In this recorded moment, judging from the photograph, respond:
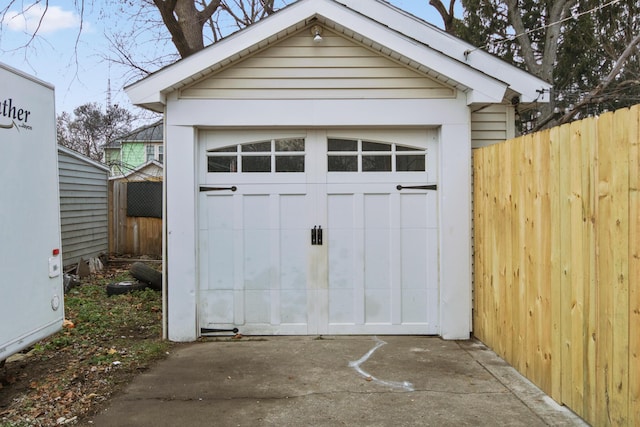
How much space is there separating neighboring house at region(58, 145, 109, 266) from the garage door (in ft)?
22.4

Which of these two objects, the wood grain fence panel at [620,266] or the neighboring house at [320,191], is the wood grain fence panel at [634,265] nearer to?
the wood grain fence panel at [620,266]

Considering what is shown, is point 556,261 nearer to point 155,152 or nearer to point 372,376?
point 372,376

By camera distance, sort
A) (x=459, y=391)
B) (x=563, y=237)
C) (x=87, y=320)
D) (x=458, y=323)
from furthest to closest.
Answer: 1. (x=87, y=320)
2. (x=458, y=323)
3. (x=459, y=391)
4. (x=563, y=237)

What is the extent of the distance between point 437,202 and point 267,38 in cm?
277

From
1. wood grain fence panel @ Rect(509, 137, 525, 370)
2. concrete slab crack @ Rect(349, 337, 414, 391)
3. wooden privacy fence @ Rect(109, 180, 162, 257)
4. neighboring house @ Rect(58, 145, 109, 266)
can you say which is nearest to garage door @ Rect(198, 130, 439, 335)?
concrete slab crack @ Rect(349, 337, 414, 391)

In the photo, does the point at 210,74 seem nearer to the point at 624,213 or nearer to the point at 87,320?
the point at 87,320

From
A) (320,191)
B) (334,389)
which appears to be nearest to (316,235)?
(320,191)

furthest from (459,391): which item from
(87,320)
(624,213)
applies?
(87,320)

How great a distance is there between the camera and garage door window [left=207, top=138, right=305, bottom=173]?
21.8ft

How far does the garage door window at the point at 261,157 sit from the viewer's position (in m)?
6.63

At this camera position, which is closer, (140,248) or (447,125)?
(447,125)

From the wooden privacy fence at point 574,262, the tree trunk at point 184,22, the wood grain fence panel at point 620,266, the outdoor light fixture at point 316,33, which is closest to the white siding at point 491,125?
the wooden privacy fence at point 574,262

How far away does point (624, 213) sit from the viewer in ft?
10.7

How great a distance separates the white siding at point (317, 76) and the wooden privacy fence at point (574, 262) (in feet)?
5.08
